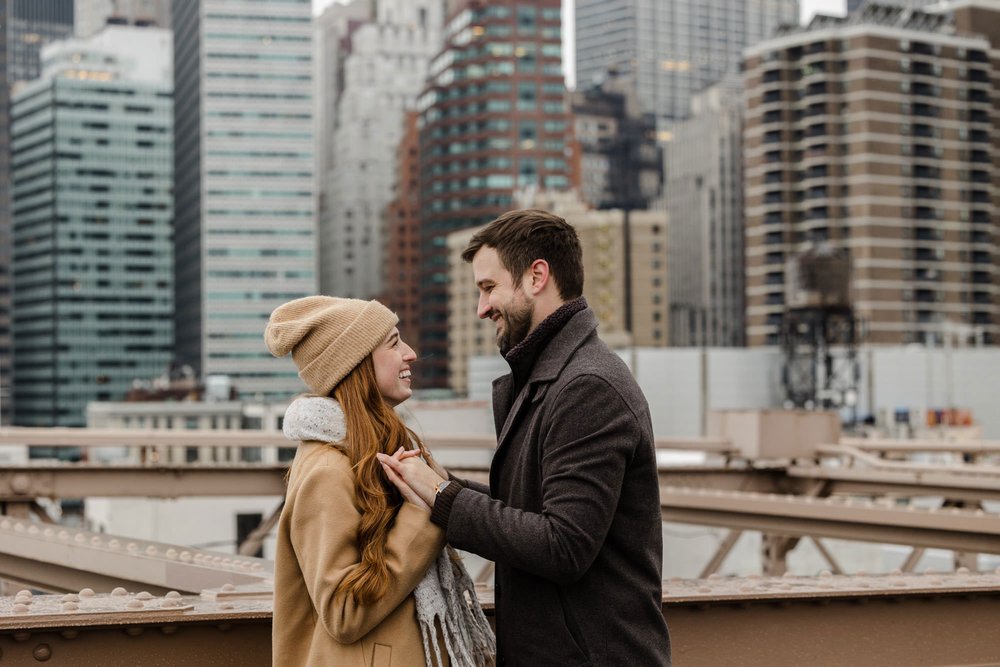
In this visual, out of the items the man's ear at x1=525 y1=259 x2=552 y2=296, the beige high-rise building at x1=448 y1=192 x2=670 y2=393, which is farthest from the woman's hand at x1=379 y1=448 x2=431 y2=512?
the beige high-rise building at x1=448 y1=192 x2=670 y2=393

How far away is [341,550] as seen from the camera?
336cm

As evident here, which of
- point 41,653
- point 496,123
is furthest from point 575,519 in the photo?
point 496,123

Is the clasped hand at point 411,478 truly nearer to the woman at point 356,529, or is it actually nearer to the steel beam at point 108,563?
the woman at point 356,529

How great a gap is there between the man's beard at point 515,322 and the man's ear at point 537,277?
0.04m

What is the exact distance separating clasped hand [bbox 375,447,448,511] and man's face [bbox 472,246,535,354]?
47 centimetres

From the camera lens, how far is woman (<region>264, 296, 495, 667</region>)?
11.0 feet

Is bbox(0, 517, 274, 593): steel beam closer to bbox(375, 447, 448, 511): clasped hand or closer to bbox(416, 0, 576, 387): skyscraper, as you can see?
bbox(375, 447, 448, 511): clasped hand

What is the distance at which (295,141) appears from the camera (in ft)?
584

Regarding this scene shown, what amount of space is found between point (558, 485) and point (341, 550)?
60 cm

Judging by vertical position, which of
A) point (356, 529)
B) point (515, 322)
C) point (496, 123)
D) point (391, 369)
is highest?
point (496, 123)

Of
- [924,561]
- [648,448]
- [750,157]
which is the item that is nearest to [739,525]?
[648,448]

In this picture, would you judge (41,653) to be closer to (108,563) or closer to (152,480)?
(108,563)

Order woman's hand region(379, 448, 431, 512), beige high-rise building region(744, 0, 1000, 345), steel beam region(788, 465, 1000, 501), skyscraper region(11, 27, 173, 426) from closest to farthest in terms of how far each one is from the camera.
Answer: woman's hand region(379, 448, 431, 512)
steel beam region(788, 465, 1000, 501)
beige high-rise building region(744, 0, 1000, 345)
skyscraper region(11, 27, 173, 426)

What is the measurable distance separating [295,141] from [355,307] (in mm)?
178773
